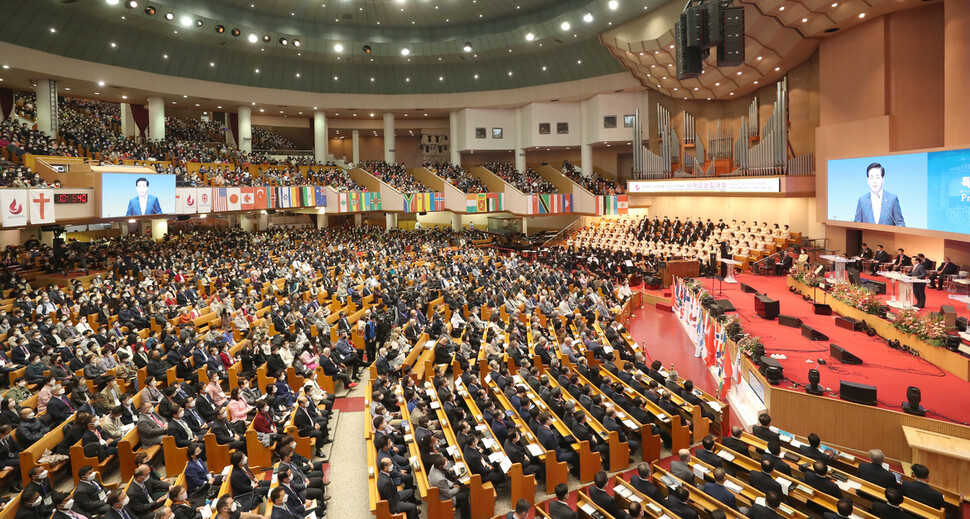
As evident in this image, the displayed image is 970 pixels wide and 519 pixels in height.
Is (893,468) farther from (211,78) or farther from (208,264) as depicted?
(211,78)

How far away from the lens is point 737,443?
723cm

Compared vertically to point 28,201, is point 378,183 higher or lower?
higher

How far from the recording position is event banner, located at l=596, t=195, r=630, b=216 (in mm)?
29969

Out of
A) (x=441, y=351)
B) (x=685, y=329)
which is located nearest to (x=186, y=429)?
(x=441, y=351)

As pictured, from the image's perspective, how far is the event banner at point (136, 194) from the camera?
696 inches

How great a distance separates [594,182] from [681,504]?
27404 mm

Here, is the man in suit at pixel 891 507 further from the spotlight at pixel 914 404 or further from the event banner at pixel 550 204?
the event banner at pixel 550 204

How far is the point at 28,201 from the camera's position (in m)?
15.0

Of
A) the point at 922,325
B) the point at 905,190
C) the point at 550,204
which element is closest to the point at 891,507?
the point at 922,325

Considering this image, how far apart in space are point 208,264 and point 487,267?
9.64 metres

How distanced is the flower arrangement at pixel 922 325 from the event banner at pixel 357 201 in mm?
24782

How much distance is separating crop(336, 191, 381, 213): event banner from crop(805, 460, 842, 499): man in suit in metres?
26.7

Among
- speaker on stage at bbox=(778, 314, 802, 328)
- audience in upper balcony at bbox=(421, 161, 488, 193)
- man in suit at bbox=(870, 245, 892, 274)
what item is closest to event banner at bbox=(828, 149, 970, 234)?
man in suit at bbox=(870, 245, 892, 274)

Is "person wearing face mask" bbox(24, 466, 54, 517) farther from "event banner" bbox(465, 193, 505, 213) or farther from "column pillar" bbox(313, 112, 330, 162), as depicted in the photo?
"column pillar" bbox(313, 112, 330, 162)
